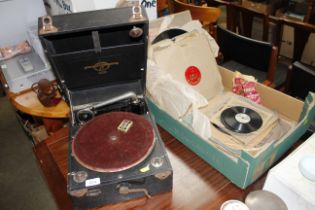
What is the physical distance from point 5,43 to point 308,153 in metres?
1.48

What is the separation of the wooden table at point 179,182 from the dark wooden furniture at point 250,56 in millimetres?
820

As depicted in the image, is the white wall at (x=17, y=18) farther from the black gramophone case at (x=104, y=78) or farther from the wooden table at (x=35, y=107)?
the black gramophone case at (x=104, y=78)

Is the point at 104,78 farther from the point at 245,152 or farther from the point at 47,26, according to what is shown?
the point at 245,152

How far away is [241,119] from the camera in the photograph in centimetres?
100

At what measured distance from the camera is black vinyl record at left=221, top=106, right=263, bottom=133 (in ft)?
3.22

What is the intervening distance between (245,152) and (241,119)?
0.26 meters

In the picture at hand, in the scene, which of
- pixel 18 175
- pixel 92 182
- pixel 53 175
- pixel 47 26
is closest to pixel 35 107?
pixel 53 175

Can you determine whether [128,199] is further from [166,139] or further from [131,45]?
[131,45]

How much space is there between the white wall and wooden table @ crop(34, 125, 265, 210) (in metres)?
0.75

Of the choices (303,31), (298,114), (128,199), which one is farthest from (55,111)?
(303,31)

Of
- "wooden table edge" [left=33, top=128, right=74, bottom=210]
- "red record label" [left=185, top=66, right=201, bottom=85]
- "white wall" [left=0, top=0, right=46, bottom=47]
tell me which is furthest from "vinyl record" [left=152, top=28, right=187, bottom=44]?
"white wall" [left=0, top=0, right=46, bottom=47]

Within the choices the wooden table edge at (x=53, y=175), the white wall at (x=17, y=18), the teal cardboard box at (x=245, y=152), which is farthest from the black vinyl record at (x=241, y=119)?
the white wall at (x=17, y=18)

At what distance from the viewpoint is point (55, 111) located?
1.30m

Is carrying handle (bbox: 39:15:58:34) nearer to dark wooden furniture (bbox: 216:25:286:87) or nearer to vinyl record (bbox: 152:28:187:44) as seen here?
vinyl record (bbox: 152:28:187:44)
